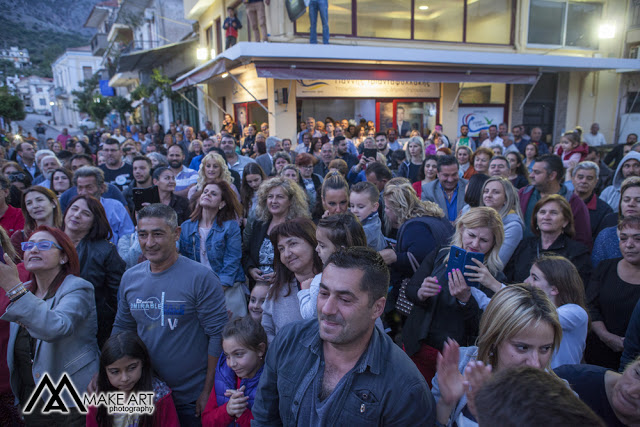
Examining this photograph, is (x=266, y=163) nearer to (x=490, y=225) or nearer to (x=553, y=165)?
(x=553, y=165)

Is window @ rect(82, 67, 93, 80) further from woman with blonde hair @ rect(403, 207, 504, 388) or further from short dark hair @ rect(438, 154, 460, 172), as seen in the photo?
woman with blonde hair @ rect(403, 207, 504, 388)

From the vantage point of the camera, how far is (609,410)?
1744 millimetres

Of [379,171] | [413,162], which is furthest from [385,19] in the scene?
[379,171]

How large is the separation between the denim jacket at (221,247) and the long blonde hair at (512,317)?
2.32 m

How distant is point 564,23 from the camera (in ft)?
47.9

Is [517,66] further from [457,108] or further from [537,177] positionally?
[537,177]

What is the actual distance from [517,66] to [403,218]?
431 inches

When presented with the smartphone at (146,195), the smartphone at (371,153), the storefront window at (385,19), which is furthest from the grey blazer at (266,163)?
the storefront window at (385,19)

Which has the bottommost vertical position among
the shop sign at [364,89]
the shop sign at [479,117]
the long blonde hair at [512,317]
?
the long blonde hair at [512,317]

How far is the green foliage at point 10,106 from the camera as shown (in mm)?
19969

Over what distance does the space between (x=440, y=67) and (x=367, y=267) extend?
1104 centimetres

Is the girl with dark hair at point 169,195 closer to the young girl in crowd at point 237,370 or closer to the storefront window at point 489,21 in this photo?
the young girl in crowd at point 237,370

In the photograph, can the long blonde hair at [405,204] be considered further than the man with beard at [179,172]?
No

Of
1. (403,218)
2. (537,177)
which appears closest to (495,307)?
(403,218)
